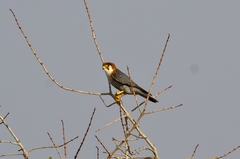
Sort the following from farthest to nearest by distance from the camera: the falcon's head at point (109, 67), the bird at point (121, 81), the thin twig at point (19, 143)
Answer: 1. the falcon's head at point (109, 67)
2. the bird at point (121, 81)
3. the thin twig at point (19, 143)

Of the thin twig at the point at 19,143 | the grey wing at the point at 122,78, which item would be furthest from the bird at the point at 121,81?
the thin twig at the point at 19,143

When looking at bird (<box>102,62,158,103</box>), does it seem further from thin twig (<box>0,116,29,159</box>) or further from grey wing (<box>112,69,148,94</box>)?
thin twig (<box>0,116,29,159</box>)

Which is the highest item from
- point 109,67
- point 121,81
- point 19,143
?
point 109,67

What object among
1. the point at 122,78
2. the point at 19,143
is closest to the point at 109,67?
the point at 122,78

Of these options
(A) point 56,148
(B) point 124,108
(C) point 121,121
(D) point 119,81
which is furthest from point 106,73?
(A) point 56,148

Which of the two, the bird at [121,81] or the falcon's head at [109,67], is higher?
the falcon's head at [109,67]

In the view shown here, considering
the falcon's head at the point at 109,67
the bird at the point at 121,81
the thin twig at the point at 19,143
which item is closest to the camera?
the thin twig at the point at 19,143

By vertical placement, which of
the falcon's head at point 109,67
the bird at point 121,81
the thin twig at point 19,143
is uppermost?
the falcon's head at point 109,67

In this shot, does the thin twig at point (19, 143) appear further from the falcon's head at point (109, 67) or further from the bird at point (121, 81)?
the falcon's head at point (109, 67)

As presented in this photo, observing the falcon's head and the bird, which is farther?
the falcon's head

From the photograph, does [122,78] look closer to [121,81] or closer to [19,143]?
[121,81]

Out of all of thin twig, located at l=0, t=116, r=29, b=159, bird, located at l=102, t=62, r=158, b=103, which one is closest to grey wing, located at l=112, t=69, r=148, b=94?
bird, located at l=102, t=62, r=158, b=103

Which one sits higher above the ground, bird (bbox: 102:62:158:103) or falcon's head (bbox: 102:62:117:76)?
falcon's head (bbox: 102:62:117:76)

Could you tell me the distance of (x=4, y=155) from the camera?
505cm
